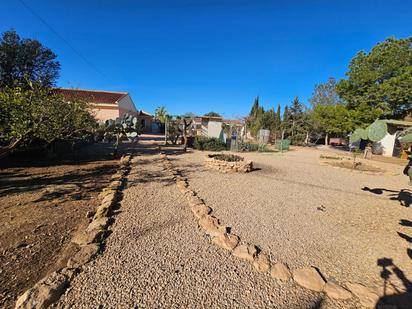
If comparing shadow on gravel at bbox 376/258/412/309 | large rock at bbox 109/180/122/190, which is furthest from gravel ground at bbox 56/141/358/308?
large rock at bbox 109/180/122/190

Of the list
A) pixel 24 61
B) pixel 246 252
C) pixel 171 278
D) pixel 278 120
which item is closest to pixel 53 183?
pixel 171 278

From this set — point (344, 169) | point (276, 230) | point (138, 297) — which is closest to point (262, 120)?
point (344, 169)

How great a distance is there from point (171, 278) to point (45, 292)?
46.3 inches

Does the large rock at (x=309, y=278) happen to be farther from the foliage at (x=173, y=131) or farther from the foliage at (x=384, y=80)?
the foliage at (x=384, y=80)

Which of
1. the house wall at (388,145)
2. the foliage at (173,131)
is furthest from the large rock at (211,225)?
the house wall at (388,145)

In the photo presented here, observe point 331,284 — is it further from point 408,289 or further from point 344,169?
point 344,169

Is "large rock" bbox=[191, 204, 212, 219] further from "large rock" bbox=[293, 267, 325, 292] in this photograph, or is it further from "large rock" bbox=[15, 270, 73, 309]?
"large rock" bbox=[15, 270, 73, 309]

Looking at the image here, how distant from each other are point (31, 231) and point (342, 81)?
2652cm

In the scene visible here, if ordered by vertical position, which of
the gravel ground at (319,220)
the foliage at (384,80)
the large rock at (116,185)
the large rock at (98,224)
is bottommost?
the gravel ground at (319,220)

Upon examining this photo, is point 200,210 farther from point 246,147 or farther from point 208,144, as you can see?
point 246,147

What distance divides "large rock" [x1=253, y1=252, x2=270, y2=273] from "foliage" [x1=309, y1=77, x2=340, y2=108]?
34.2 m

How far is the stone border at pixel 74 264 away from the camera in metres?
1.82

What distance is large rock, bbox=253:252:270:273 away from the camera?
2466 millimetres

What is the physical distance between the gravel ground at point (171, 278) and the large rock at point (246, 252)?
11 cm
